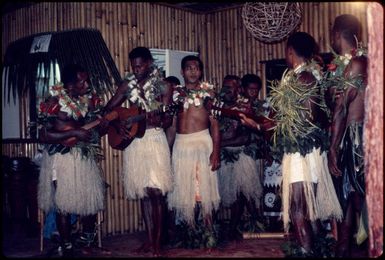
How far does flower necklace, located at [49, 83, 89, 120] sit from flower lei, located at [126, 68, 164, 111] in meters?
0.52

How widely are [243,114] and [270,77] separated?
2.62 meters

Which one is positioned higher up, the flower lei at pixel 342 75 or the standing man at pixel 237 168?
the flower lei at pixel 342 75

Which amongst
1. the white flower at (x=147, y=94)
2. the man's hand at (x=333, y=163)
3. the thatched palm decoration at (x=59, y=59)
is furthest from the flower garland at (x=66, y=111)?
the man's hand at (x=333, y=163)

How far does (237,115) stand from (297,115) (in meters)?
0.71

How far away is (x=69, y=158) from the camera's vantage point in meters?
4.56

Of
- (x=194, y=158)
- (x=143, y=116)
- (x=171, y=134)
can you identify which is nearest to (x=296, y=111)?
(x=194, y=158)

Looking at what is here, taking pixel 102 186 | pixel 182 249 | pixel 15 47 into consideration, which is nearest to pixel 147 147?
pixel 102 186

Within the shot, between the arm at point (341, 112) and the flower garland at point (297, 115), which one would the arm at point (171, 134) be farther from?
the arm at point (341, 112)

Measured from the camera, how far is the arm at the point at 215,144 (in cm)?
466

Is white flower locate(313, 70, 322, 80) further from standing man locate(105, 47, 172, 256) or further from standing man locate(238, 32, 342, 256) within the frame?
standing man locate(105, 47, 172, 256)

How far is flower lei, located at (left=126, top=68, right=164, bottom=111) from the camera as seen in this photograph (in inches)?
171

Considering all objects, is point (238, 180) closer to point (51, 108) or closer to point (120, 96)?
point (120, 96)

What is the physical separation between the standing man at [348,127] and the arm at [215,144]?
1201 mm

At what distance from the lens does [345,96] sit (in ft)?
11.8
